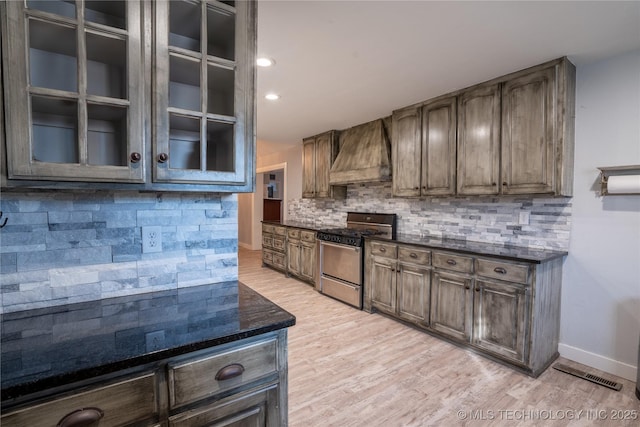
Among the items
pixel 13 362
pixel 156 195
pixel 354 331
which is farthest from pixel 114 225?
pixel 354 331

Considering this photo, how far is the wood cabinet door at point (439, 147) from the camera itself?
3152mm

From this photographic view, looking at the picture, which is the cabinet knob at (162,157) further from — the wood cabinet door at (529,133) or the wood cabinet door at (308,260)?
the wood cabinet door at (308,260)

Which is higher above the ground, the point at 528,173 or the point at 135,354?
the point at 528,173

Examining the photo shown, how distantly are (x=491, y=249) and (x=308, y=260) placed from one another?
2799 mm

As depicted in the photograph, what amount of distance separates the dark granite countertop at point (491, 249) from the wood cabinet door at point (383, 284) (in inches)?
12.1

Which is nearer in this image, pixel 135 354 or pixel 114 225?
pixel 135 354

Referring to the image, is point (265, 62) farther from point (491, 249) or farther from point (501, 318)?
point (501, 318)

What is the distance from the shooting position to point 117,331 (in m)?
1.08

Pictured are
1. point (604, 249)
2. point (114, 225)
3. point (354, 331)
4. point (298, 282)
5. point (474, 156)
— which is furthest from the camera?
point (298, 282)

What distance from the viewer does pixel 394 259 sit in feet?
Answer: 11.2

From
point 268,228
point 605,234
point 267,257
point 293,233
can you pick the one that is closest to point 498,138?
point 605,234

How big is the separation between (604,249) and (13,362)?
139 inches

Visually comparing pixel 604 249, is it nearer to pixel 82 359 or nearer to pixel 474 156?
pixel 474 156

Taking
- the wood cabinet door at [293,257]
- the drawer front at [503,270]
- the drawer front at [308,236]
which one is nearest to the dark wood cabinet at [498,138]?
the drawer front at [503,270]
